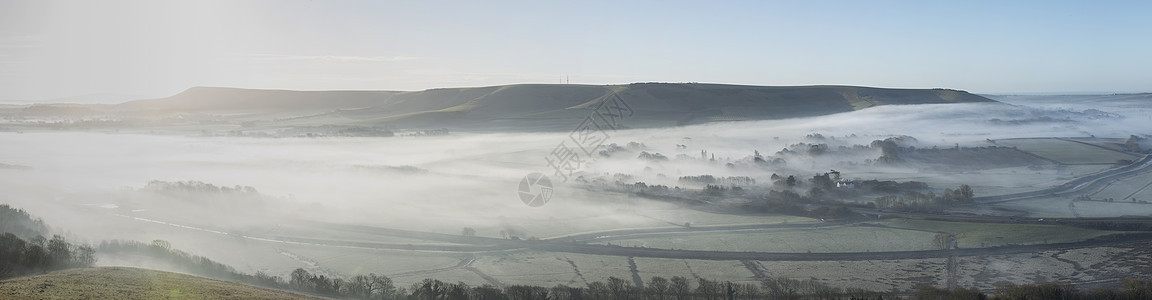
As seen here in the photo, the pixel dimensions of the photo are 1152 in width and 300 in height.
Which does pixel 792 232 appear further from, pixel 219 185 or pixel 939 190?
pixel 219 185

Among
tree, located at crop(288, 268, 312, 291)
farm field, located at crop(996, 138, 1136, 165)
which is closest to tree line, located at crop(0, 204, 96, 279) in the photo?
tree, located at crop(288, 268, 312, 291)

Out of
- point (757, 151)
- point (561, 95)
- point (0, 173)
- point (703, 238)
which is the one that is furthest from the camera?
point (561, 95)

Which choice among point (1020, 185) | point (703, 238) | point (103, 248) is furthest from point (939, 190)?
point (103, 248)

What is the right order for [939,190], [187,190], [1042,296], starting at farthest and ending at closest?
[939,190] < [187,190] < [1042,296]

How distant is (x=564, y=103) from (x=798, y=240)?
112 m

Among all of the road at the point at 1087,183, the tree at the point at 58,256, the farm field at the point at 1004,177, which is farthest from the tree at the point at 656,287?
the farm field at the point at 1004,177

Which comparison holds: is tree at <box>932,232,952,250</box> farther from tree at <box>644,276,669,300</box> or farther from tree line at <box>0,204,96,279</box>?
tree line at <box>0,204,96,279</box>

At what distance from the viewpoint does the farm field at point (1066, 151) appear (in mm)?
113088

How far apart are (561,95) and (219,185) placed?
321 ft

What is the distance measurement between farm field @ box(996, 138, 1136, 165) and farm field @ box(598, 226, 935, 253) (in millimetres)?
72200

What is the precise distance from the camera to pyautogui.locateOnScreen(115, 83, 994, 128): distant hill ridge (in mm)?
144750

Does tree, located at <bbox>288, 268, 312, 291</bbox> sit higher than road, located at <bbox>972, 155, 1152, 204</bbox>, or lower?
higher

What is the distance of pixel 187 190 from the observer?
76688 millimetres

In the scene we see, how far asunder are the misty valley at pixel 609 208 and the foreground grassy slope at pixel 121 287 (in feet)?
14.5
